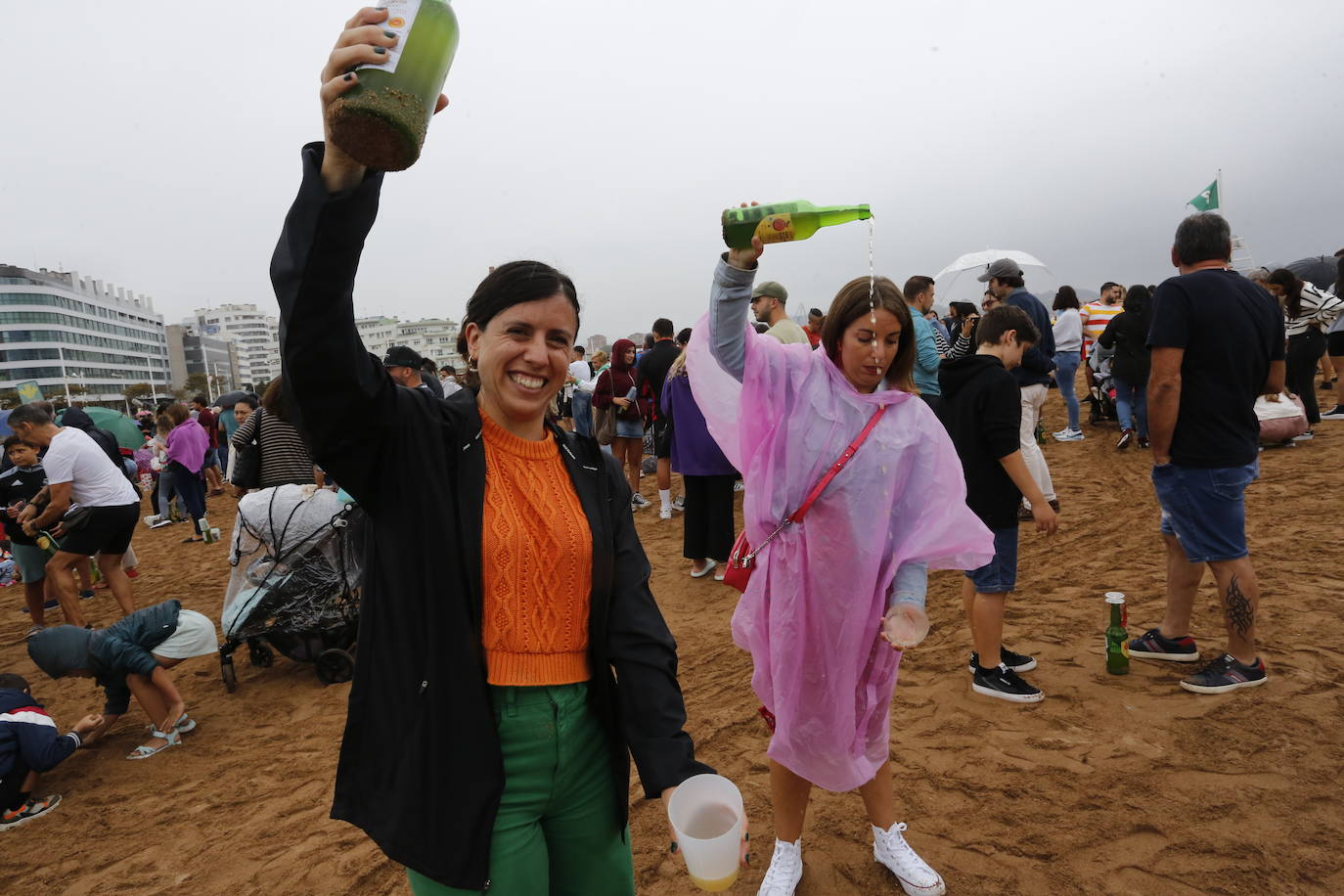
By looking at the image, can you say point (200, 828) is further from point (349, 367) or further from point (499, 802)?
point (349, 367)

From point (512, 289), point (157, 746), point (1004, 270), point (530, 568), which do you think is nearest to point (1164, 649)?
point (530, 568)

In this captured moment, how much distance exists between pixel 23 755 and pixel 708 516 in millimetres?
4735

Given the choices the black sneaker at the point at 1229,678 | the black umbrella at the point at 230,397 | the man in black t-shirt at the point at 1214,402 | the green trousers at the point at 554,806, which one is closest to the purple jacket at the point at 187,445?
the black umbrella at the point at 230,397

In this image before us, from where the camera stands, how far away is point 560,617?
5.00 ft

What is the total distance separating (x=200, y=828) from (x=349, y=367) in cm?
355

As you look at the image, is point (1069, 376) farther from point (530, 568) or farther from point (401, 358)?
point (530, 568)

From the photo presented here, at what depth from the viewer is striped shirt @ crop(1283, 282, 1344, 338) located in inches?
316

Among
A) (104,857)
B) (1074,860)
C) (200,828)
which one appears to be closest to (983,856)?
(1074,860)

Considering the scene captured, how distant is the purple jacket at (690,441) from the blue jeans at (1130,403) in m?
6.12

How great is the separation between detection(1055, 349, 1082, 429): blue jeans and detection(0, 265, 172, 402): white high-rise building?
100791 mm

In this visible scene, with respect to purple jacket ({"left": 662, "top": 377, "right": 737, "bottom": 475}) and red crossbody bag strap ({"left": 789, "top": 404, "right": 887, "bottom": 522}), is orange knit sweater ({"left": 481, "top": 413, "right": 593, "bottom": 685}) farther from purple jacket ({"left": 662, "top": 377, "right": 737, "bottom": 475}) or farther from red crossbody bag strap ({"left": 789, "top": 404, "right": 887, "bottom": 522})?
purple jacket ({"left": 662, "top": 377, "right": 737, "bottom": 475})

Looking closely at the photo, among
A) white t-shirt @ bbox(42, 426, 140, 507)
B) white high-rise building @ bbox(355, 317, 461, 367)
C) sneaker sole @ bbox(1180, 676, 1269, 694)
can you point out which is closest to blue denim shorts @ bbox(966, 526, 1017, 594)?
sneaker sole @ bbox(1180, 676, 1269, 694)

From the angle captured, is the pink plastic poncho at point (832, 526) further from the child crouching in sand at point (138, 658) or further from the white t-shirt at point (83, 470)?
the white t-shirt at point (83, 470)

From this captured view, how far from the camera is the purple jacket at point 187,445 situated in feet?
31.2
